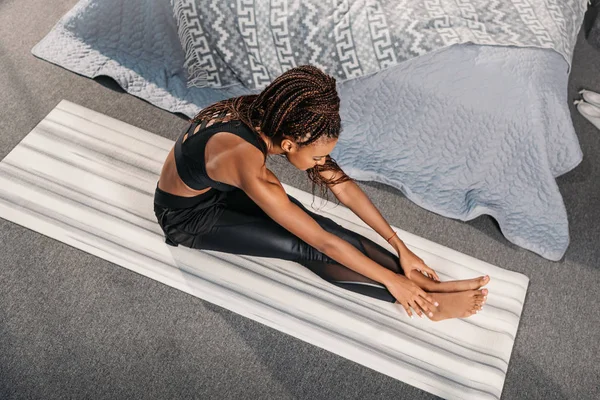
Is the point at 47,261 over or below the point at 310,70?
below

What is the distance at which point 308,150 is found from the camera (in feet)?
4.48

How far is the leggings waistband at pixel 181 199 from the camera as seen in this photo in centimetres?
162

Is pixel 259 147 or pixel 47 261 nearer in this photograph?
pixel 259 147

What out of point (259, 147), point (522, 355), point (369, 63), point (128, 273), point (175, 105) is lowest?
point (522, 355)

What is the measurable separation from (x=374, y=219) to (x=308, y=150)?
0.49 m

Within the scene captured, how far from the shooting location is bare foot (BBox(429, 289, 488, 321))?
5.57 feet

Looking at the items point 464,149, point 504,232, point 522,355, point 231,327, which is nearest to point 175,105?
point 231,327

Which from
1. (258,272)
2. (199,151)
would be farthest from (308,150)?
(258,272)

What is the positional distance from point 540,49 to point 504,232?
0.63 metres

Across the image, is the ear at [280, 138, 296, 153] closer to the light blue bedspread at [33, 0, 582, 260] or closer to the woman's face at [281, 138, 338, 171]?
the woman's face at [281, 138, 338, 171]

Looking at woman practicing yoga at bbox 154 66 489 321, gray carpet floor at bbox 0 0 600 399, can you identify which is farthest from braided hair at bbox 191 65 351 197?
gray carpet floor at bbox 0 0 600 399

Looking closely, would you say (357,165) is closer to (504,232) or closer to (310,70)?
(504,232)

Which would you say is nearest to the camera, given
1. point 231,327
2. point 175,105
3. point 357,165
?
point 231,327

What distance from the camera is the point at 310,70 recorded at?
133cm
